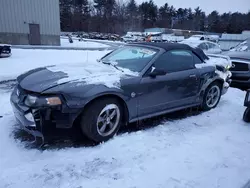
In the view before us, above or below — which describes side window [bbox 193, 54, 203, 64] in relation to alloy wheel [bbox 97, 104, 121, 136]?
above

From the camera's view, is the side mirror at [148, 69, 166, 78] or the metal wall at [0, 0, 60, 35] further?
the metal wall at [0, 0, 60, 35]

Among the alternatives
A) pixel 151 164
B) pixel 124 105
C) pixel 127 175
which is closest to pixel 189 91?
pixel 124 105

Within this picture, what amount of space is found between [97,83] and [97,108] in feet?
1.16

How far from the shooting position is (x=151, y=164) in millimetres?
2812

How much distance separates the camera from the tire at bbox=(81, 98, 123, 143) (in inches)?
118

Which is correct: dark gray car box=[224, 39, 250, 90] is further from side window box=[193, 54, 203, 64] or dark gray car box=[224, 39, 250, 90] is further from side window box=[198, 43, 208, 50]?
side window box=[198, 43, 208, 50]

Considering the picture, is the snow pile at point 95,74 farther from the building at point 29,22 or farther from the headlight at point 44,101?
the building at point 29,22

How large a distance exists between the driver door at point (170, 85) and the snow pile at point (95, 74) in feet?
1.31

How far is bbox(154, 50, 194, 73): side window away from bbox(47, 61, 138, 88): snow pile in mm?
637

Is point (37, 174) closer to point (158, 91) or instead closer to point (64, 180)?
point (64, 180)

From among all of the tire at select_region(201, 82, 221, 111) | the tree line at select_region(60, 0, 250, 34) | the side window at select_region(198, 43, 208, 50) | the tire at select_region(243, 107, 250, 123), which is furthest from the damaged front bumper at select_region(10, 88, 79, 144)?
the tree line at select_region(60, 0, 250, 34)

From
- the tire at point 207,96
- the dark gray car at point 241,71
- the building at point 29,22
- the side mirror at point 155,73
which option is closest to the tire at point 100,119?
the side mirror at point 155,73

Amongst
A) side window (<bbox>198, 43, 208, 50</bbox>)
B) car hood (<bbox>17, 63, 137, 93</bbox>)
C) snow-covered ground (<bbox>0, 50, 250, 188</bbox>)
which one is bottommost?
snow-covered ground (<bbox>0, 50, 250, 188</bbox>)

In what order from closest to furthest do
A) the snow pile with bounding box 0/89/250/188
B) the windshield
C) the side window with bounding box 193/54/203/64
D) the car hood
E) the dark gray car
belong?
the snow pile with bounding box 0/89/250/188 → the car hood → the windshield → the side window with bounding box 193/54/203/64 → the dark gray car
